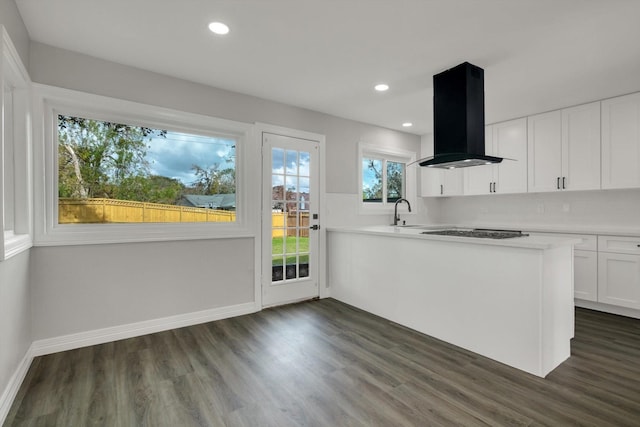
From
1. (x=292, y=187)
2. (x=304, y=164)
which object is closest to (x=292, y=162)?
(x=304, y=164)

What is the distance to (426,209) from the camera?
547 centimetres

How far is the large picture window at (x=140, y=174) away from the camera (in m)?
2.77

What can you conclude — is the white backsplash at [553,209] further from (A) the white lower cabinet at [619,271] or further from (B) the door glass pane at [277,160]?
(B) the door glass pane at [277,160]

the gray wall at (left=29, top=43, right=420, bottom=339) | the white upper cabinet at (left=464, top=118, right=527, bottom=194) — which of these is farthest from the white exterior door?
the white upper cabinet at (left=464, top=118, right=527, bottom=194)

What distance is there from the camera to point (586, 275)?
366 cm

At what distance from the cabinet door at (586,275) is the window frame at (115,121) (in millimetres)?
3774

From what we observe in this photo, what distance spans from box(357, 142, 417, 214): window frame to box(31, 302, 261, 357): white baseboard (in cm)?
214

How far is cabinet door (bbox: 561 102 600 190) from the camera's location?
12.1ft

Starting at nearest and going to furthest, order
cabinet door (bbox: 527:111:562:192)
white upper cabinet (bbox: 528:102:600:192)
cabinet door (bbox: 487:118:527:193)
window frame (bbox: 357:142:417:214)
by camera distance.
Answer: white upper cabinet (bbox: 528:102:600:192)
cabinet door (bbox: 527:111:562:192)
cabinet door (bbox: 487:118:527:193)
window frame (bbox: 357:142:417:214)

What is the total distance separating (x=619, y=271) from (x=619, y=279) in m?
0.08

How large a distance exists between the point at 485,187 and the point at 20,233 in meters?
5.23

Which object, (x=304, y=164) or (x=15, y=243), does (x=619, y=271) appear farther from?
(x=15, y=243)

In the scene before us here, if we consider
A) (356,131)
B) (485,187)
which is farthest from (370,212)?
(485,187)

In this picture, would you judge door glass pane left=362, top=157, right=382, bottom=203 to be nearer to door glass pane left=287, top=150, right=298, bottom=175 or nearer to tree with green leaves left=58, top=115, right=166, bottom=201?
door glass pane left=287, top=150, right=298, bottom=175
